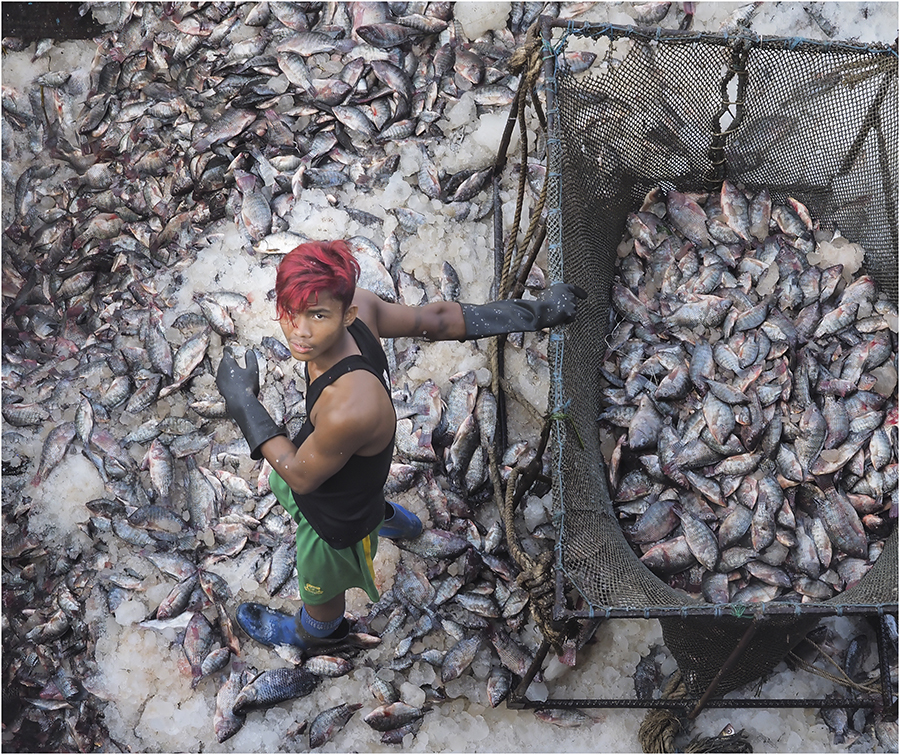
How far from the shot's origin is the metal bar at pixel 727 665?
9.50ft

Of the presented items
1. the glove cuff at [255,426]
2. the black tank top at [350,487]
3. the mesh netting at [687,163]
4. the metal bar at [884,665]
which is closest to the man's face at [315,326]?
the black tank top at [350,487]

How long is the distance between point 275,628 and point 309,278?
191 cm

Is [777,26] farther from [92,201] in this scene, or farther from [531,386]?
[92,201]

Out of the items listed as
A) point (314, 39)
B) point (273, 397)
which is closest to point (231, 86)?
point (314, 39)

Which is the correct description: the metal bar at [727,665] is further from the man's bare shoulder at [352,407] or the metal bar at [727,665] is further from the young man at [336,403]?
the man's bare shoulder at [352,407]

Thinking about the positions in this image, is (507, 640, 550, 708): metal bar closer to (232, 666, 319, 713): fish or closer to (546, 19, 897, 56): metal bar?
(232, 666, 319, 713): fish

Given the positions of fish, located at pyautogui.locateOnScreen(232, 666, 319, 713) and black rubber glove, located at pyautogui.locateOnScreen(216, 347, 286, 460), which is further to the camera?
fish, located at pyautogui.locateOnScreen(232, 666, 319, 713)

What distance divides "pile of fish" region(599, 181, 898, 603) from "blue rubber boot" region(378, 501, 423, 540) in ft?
3.21

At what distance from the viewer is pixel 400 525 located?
141 inches

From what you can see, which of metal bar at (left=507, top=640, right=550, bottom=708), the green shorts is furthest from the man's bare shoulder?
metal bar at (left=507, top=640, right=550, bottom=708)

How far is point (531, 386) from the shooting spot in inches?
160

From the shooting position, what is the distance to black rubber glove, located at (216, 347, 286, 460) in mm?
2605

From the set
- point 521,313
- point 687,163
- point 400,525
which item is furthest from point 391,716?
point 687,163

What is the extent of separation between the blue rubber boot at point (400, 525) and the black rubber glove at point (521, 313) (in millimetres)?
923
